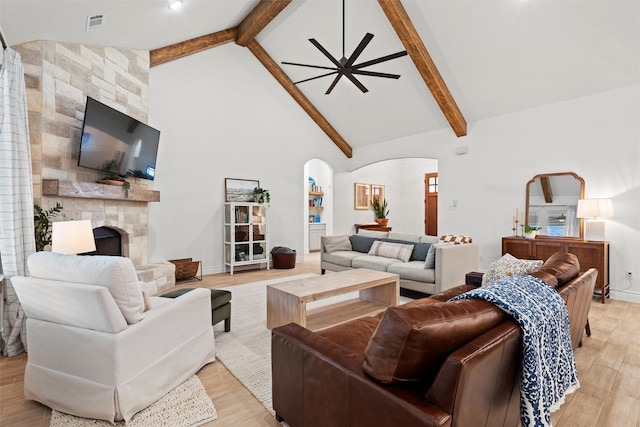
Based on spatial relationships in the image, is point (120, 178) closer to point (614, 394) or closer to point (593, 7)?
point (614, 394)

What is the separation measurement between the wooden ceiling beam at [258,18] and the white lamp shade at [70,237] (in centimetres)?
397

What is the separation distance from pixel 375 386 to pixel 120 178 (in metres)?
4.06

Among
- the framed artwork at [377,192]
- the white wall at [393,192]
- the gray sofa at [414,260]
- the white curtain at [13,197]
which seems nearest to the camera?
the white curtain at [13,197]

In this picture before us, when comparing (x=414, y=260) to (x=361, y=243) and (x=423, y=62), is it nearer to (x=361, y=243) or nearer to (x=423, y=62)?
(x=361, y=243)

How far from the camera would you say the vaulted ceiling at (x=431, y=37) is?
3336 mm

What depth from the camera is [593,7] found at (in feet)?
11.2

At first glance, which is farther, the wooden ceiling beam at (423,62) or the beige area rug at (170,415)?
the wooden ceiling beam at (423,62)

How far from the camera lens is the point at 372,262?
4.56m

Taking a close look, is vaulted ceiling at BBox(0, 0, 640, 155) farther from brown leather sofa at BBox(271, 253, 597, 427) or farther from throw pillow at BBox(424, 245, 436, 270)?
brown leather sofa at BBox(271, 253, 597, 427)

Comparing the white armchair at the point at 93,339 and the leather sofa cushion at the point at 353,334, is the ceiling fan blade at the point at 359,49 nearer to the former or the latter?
the leather sofa cushion at the point at 353,334

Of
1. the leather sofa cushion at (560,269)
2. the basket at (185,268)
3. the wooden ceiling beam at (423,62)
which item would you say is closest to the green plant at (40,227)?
the basket at (185,268)

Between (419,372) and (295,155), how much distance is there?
616 centimetres

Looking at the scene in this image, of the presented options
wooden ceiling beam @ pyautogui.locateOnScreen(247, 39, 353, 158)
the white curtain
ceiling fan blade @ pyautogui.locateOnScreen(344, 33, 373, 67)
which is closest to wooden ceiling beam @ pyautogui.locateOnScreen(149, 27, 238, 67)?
wooden ceiling beam @ pyautogui.locateOnScreen(247, 39, 353, 158)

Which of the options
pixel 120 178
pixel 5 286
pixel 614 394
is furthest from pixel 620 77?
pixel 5 286
